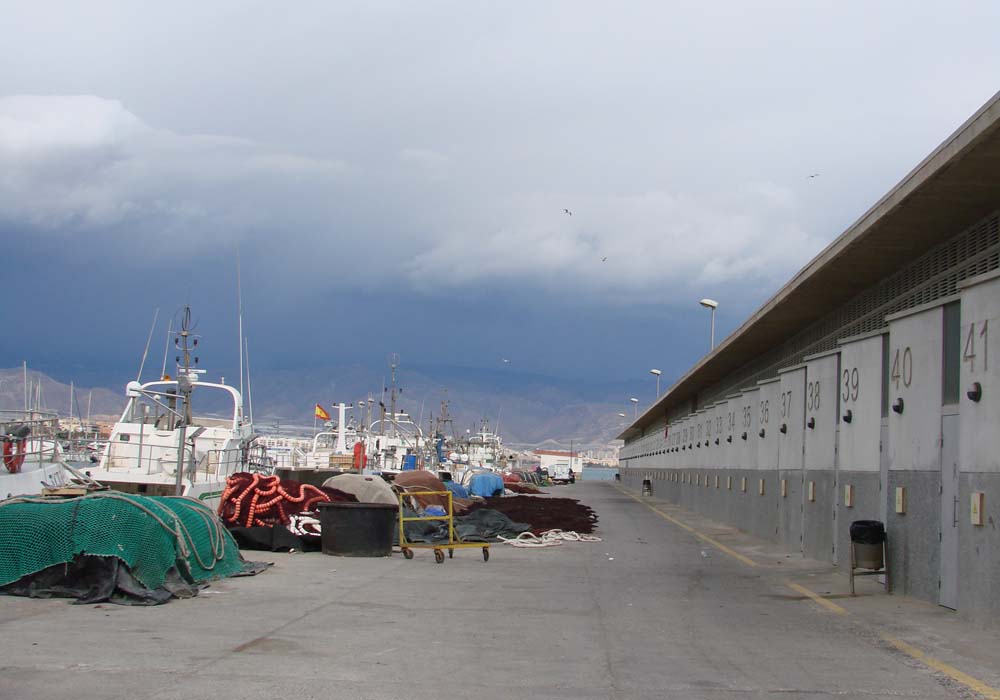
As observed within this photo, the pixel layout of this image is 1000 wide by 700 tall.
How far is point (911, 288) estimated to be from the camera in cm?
1936

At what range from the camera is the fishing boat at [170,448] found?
28.6 metres

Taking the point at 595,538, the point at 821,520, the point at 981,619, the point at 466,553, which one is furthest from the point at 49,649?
the point at 595,538

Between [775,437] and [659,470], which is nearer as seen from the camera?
[775,437]

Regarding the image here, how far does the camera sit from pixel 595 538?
25734mm

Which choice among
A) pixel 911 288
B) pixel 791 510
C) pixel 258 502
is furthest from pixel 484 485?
pixel 911 288

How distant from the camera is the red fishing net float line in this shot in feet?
67.5

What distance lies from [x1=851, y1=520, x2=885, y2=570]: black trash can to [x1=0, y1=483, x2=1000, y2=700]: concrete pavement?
22.5 inches

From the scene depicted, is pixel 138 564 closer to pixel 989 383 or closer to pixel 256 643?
pixel 256 643

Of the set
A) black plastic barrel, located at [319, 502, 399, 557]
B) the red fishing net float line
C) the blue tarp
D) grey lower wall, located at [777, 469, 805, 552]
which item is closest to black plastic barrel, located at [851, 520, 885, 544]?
grey lower wall, located at [777, 469, 805, 552]

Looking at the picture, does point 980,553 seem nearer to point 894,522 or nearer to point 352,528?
point 894,522

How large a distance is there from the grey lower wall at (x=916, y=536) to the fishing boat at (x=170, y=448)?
1648 cm

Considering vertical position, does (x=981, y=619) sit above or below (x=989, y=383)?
below

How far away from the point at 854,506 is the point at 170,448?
68.6 feet

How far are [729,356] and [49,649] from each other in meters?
33.7
